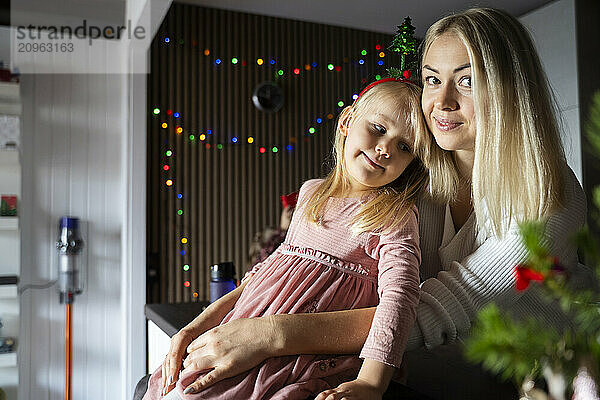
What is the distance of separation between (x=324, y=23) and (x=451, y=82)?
8.39ft

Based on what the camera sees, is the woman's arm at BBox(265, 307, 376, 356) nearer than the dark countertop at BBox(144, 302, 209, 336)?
Yes

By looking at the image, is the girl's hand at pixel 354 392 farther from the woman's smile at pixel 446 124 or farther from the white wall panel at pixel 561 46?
the white wall panel at pixel 561 46

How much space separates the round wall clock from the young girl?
228 cm

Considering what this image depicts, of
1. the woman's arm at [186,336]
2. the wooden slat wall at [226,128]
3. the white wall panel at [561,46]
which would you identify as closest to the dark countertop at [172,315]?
the woman's arm at [186,336]

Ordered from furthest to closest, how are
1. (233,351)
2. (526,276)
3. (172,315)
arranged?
(172,315), (233,351), (526,276)

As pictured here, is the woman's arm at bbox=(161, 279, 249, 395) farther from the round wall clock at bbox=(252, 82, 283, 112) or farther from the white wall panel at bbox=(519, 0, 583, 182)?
the round wall clock at bbox=(252, 82, 283, 112)

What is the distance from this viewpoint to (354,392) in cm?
67

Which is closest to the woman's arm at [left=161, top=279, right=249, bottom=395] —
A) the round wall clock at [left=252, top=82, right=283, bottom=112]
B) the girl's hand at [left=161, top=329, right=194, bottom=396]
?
the girl's hand at [left=161, top=329, right=194, bottom=396]

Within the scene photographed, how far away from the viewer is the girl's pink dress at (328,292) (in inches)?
29.5

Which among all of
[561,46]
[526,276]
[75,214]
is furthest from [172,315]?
[75,214]

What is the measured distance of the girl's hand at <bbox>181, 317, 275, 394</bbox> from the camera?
779 millimetres

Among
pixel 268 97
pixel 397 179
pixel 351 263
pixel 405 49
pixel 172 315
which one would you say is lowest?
pixel 172 315

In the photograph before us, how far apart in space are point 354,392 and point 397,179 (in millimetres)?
404

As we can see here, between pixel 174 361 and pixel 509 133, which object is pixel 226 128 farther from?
pixel 509 133
